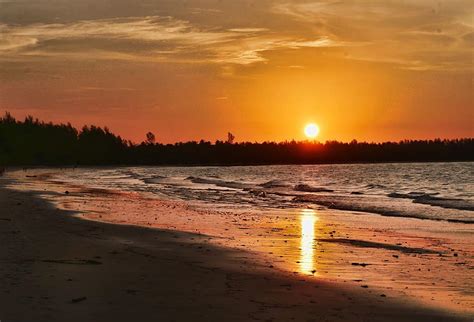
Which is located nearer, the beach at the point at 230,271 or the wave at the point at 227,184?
the beach at the point at 230,271

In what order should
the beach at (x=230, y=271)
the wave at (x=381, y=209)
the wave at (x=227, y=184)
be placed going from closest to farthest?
the beach at (x=230, y=271), the wave at (x=381, y=209), the wave at (x=227, y=184)

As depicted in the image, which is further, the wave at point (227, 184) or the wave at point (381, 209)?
the wave at point (227, 184)

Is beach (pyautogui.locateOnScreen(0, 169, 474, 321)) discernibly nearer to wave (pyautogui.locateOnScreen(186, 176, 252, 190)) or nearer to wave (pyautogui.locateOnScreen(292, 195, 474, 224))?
wave (pyautogui.locateOnScreen(292, 195, 474, 224))

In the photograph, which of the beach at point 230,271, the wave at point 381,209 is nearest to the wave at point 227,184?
the wave at point 381,209

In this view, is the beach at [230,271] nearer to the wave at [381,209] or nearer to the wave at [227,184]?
the wave at [381,209]

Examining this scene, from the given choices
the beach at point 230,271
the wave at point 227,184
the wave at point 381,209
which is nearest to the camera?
the beach at point 230,271

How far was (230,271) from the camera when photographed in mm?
12453

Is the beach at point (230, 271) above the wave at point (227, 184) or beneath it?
above

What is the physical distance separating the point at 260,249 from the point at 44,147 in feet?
609

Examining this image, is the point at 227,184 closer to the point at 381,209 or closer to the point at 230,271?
the point at 381,209

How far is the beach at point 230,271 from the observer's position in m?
9.25

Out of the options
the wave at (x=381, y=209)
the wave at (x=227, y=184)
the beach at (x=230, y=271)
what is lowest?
the wave at (x=227, y=184)

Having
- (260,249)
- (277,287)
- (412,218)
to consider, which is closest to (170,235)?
(260,249)

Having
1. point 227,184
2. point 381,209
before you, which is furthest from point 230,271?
point 227,184
